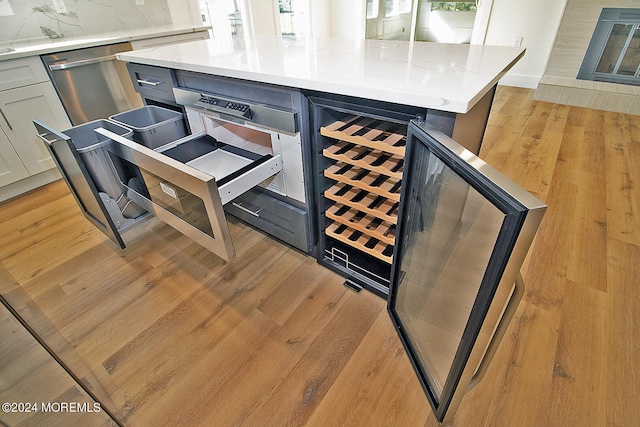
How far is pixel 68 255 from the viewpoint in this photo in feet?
5.72

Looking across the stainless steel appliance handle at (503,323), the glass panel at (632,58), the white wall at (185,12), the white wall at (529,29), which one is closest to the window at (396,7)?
the white wall at (529,29)

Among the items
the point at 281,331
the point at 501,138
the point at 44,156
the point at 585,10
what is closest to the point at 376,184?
the point at 281,331

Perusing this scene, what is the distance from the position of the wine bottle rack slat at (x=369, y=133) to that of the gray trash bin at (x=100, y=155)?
94 centimetres

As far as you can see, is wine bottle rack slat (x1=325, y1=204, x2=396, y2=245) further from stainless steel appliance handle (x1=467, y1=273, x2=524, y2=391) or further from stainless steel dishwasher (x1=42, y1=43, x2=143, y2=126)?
stainless steel dishwasher (x1=42, y1=43, x2=143, y2=126)

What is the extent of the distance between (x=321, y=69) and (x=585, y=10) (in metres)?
3.55

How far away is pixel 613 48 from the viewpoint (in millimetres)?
3250

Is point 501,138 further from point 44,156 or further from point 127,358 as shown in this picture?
point 44,156

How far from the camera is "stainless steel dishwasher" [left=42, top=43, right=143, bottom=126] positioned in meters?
2.22

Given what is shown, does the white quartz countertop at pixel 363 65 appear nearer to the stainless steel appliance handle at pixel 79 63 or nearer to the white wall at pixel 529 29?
the stainless steel appliance handle at pixel 79 63

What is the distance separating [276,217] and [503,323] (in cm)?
111

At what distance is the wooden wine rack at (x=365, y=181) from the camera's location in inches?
46.7

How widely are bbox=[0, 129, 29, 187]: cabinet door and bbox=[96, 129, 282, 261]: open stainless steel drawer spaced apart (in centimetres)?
122

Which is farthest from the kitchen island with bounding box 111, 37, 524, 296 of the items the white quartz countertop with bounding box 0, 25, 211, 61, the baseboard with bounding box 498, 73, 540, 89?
the baseboard with bounding box 498, 73, 540, 89

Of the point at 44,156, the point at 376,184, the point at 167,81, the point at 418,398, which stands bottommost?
the point at 418,398
